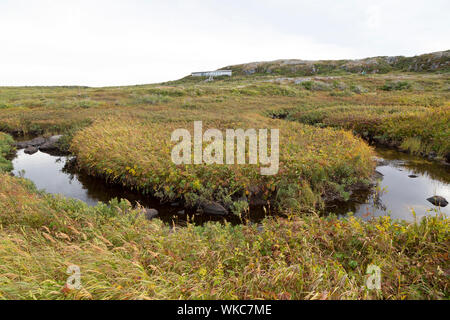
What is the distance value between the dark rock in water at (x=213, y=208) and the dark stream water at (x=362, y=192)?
9.8 inches

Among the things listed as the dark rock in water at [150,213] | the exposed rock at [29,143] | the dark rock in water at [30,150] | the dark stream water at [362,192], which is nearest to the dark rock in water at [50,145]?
the dark rock in water at [30,150]

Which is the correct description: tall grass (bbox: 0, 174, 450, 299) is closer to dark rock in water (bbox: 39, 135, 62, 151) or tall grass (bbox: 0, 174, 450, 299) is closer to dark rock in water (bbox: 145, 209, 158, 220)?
dark rock in water (bbox: 145, 209, 158, 220)

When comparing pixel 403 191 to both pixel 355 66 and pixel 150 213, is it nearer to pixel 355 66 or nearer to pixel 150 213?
pixel 150 213

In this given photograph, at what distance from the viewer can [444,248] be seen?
A: 4887 millimetres

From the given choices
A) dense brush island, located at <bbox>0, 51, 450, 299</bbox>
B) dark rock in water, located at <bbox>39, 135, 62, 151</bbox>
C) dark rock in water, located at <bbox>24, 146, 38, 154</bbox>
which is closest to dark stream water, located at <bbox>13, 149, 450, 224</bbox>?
dense brush island, located at <bbox>0, 51, 450, 299</bbox>

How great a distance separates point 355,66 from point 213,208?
356 feet

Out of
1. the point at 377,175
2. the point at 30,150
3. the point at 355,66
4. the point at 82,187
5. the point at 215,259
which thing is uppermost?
the point at 355,66

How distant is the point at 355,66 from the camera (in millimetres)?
98062

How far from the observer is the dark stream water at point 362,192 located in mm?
9398

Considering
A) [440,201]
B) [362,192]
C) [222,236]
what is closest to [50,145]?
[222,236]

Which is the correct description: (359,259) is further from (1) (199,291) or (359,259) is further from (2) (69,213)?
(2) (69,213)

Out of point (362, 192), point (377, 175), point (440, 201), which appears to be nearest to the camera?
point (440, 201)

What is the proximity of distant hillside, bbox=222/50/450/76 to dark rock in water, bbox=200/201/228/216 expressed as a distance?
283ft

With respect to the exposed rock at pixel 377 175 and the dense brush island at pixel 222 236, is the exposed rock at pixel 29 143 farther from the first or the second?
the exposed rock at pixel 377 175
